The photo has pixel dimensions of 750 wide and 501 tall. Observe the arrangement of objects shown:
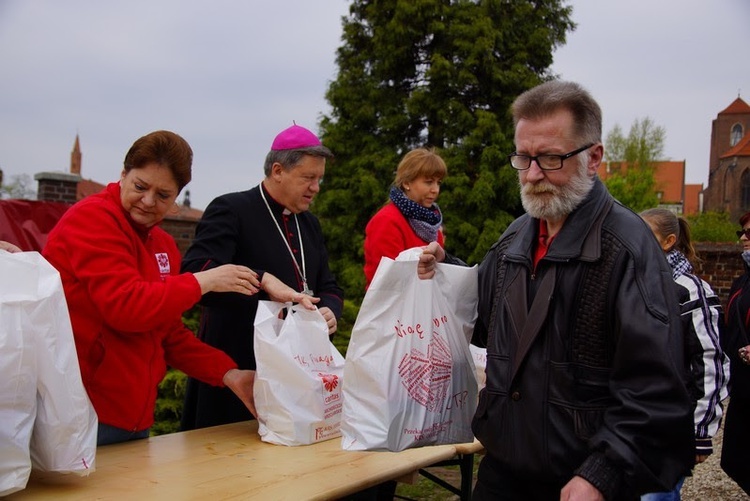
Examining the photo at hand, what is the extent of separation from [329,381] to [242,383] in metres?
0.38

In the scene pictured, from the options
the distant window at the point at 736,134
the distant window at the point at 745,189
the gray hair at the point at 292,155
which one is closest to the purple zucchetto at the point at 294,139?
the gray hair at the point at 292,155

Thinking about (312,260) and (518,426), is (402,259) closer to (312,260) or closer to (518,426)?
(518,426)

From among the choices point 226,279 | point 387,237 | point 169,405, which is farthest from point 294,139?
point 169,405

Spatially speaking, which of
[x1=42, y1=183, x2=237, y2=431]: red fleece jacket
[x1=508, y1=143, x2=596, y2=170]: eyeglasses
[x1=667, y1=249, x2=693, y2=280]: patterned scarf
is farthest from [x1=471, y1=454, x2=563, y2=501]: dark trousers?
[x1=667, y1=249, x2=693, y2=280]: patterned scarf

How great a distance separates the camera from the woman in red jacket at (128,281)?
2215mm

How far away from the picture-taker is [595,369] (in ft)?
5.89

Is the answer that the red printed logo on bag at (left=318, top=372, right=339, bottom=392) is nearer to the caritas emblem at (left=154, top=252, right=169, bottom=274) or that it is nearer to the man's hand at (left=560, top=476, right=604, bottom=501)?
the caritas emblem at (left=154, top=252, right=169, bottom=274)

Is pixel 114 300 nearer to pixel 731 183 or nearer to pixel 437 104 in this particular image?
pixel 437 104

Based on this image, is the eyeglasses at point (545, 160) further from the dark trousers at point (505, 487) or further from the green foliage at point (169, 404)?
the green foliage at point (169, 404)

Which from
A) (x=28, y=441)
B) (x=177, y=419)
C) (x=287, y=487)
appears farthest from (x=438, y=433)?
A: (x=177, y=419)

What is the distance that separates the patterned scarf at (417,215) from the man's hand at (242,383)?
1777 mm

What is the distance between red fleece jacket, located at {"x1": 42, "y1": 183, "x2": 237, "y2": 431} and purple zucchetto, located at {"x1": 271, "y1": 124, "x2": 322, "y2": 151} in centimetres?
95

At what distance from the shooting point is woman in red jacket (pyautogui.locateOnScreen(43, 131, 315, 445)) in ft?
7.27

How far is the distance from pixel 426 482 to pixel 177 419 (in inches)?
87.8
